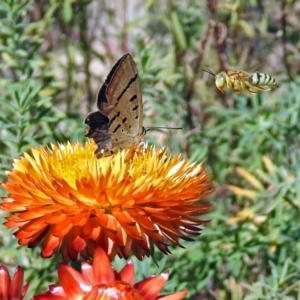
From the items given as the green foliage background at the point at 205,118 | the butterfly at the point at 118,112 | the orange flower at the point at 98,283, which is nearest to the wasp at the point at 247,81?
the butterfly at the point at 118,112

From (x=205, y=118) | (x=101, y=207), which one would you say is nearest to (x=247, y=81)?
(x=101, y=207)

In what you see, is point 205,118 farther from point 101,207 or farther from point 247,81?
point 101,207

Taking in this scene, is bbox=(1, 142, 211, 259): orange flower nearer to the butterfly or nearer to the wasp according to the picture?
the butterfly

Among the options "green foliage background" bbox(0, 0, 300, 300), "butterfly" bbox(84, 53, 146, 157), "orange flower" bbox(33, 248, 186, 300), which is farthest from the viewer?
"green foliage background" bbox(0, 0, 300, 300)

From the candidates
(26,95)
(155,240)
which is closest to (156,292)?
(155,240)

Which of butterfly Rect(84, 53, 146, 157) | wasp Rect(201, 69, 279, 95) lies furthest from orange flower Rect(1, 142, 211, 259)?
wasp Rect(201, 69, 279, 95)

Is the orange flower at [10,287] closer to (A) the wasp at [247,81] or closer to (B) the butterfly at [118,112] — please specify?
(B) the butterfly at [118,112]
